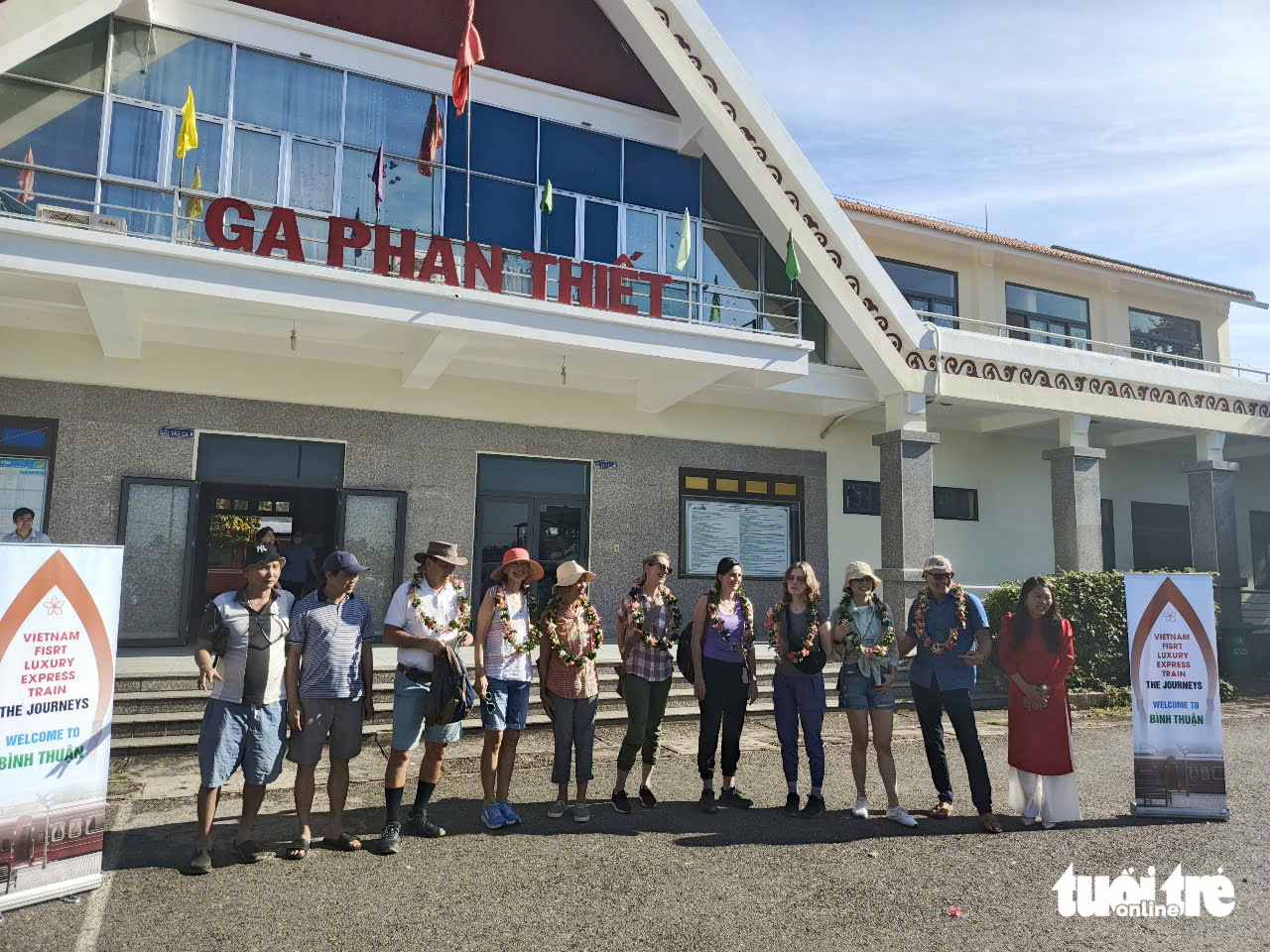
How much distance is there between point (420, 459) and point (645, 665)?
6.49 meters

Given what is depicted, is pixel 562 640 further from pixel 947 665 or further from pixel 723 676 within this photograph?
pixel 947 665

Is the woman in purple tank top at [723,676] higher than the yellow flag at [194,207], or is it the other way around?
the yellow flag at [194,207]

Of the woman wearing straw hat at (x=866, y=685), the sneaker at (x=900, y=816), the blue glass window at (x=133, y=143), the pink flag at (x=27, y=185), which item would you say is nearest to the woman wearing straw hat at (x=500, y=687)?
the woman wearing straw hat at (x=866, y=685)

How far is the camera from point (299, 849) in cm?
503

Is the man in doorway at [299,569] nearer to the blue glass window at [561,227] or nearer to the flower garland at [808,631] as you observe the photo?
the blue glass window at [561,227]

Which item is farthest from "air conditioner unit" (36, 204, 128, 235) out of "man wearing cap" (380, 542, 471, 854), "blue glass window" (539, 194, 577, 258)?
"man wearing cap" (380, 542, 471, 854)

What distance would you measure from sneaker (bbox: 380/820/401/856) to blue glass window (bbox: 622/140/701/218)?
9245mm

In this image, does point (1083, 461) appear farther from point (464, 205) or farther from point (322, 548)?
point (322, 548)

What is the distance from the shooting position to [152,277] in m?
8.28

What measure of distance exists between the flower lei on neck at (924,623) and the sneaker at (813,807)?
4.58 feet

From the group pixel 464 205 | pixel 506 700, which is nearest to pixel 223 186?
pixel 464 205

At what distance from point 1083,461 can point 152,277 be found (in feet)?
45.2

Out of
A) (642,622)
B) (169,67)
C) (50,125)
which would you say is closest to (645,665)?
(642,622)

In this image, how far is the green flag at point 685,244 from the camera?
11398 mm
